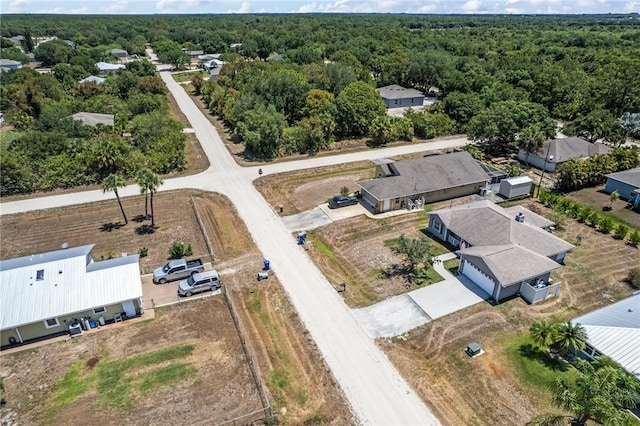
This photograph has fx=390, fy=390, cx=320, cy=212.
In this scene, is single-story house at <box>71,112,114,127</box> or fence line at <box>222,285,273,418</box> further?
single-story house at <box>71,112,114,127</box>

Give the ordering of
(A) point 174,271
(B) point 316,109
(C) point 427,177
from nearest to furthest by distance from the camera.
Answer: (A) point 174,271 < (C) point 427,177 < (B) point 316,109

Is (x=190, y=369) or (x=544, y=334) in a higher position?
(x=544, y=334)

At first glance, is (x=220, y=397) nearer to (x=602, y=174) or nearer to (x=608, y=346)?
(x=608, y=346)

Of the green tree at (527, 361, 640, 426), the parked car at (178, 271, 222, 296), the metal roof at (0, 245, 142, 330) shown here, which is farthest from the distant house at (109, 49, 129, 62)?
the green tree at (527, 361, 640, 426)

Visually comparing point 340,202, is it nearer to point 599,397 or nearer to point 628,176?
point 599,397

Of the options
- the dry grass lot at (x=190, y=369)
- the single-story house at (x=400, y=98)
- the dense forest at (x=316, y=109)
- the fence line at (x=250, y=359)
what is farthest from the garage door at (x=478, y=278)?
the single-story house at (x=400, y=98)

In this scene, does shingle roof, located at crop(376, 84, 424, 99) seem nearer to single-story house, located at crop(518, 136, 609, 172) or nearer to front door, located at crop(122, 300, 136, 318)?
single-story house, located at crop(518, 136, 609, 172)

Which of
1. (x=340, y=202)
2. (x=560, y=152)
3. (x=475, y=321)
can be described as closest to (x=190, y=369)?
(x=475, y=321)
